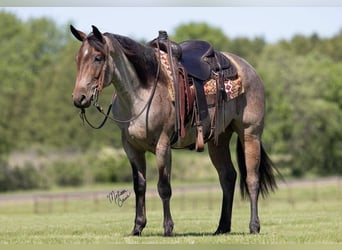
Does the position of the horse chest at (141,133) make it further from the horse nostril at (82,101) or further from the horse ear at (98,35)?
the horse ear at (98,35)

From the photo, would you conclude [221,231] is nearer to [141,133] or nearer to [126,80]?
[141,133]

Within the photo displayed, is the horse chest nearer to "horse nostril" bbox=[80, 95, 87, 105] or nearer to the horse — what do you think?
the horse

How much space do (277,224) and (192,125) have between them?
337 cm

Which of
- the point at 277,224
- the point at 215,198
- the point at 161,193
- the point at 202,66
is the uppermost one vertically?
the point at 202,66

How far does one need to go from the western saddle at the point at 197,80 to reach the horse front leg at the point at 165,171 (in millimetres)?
370

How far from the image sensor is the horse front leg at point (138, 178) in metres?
12.0

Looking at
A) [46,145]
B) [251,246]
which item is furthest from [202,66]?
[46,145]

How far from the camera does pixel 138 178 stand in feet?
39.7

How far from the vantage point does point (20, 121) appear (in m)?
65.8

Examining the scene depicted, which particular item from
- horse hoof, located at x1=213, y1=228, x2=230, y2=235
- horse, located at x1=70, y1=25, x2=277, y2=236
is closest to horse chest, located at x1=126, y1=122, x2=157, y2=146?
horse, located at x1=70, y1=25, x2=277, y2=236

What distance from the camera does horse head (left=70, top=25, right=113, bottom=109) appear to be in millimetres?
11016

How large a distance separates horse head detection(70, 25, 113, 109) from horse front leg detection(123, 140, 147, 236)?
1.25m

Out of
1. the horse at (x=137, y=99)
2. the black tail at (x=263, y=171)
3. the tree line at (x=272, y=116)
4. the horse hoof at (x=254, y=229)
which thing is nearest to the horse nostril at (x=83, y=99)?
the horse at (x=137, y=99)

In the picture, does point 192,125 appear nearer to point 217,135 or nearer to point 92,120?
point 217,135
